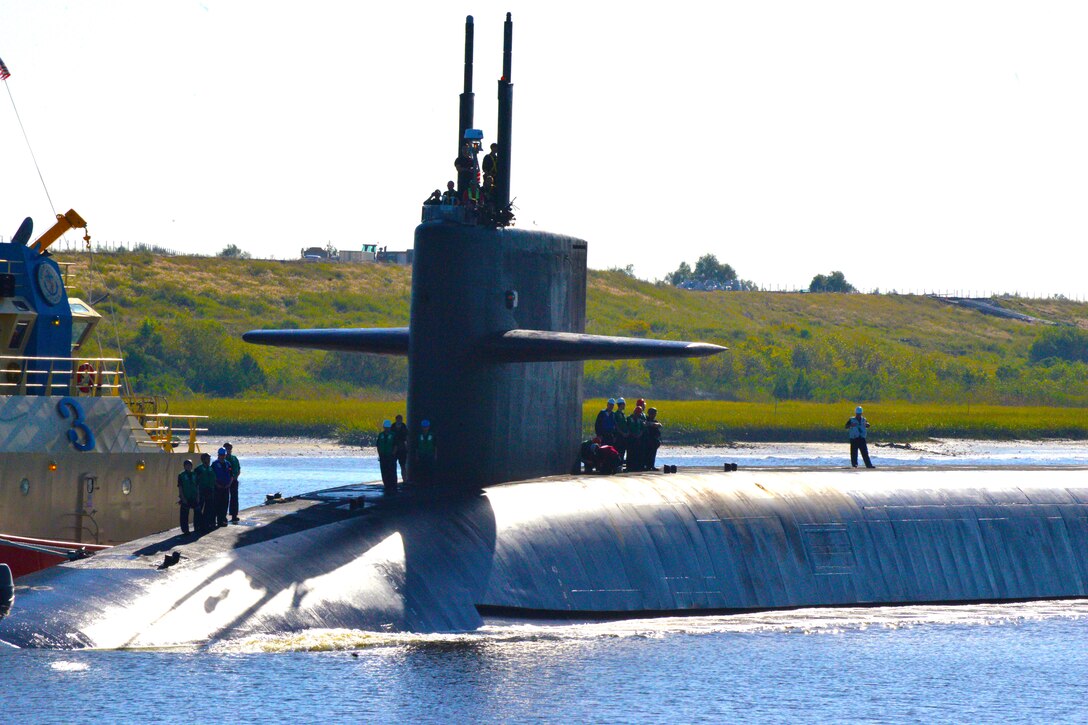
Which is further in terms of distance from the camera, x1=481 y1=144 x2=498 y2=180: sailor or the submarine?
x1=481 y1=144 x2=498 y2=180: sailor

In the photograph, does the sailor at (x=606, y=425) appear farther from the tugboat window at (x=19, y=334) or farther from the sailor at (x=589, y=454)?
the tugboat window at (x=19, y=334)

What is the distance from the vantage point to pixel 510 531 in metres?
20.3

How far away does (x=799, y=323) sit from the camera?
4341 inches

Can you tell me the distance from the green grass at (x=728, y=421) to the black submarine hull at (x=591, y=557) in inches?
1564

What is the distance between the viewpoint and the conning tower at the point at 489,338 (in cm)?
2078

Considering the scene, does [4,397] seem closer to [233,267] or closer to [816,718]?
[816,718]

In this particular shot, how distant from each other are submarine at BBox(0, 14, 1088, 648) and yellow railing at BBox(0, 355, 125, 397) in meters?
5.06

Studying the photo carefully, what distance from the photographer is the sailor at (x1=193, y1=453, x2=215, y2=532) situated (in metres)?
20.0

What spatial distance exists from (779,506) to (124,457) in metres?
10.1

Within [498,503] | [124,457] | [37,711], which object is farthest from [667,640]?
[124,457]

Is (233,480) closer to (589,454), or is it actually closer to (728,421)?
(589,454)

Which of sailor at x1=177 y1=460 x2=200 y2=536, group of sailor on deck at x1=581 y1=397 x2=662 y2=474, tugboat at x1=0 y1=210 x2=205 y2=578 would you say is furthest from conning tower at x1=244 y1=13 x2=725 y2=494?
tugboat at x1=0 y1=210 x2=205 y2=578

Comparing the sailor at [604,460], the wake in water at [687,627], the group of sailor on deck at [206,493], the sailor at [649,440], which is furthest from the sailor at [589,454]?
the group of sailor on deck at [206,493]

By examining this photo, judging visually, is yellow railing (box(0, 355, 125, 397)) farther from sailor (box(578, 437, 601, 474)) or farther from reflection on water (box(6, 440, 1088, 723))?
reflection on water (box(6, 440, 1088, 723))
